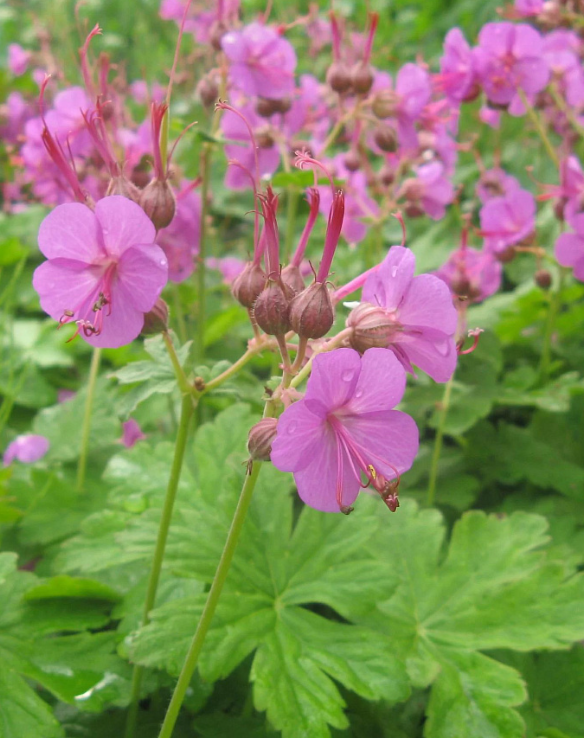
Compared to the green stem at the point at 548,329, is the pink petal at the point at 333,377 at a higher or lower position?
higher

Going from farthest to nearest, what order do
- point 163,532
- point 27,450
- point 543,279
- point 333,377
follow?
1. point 543,279
2. point 27,450
3. point 163,532
4. point 333,377

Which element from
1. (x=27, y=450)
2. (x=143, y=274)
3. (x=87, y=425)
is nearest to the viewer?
(x=143, y=274)

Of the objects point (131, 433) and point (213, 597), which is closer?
point (213, 597)

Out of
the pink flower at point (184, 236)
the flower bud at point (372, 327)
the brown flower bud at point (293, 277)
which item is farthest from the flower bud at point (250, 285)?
the pink flower at point (184, 236)

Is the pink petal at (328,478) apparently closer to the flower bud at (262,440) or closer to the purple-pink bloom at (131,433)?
the flower bud at (262,440)

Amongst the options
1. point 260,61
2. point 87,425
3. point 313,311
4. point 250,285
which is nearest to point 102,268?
point 250,285

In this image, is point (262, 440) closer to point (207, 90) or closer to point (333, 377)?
point (333, 377)

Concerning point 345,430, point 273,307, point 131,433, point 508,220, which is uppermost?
point 273,307

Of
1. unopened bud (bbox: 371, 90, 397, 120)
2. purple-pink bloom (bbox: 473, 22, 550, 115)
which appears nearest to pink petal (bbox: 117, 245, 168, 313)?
unopened bud (bbox: 371, 90, 397, 120)
